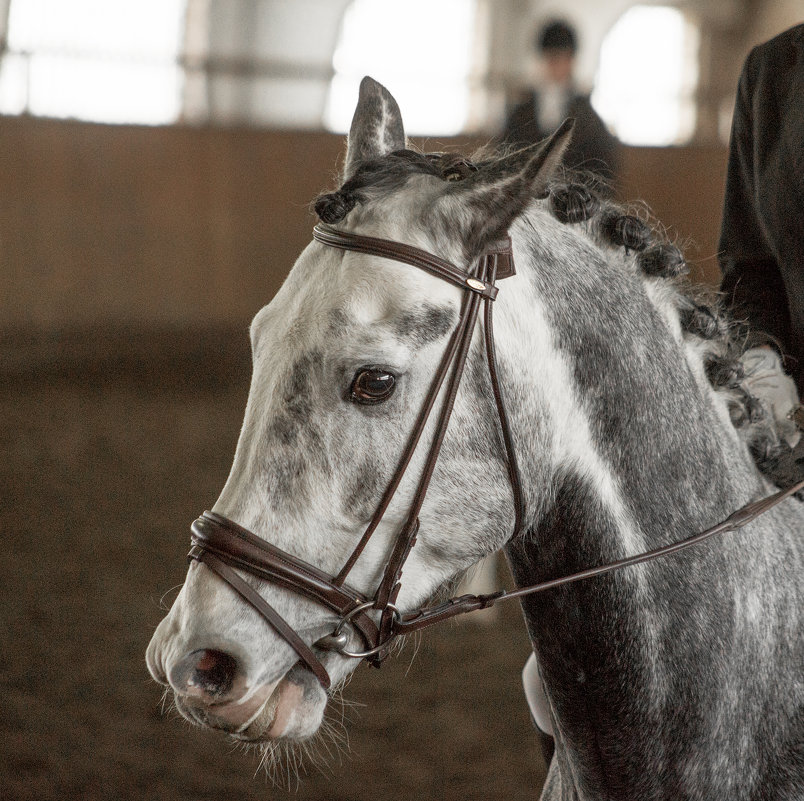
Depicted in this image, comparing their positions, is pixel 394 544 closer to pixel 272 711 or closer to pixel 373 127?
pixel 272 711

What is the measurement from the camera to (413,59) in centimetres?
1111

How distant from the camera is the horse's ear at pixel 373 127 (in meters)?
1.43

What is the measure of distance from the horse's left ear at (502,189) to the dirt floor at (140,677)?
45.3 inches

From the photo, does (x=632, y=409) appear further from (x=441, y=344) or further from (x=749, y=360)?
(x=749, y=360)

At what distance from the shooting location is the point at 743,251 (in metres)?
1.87

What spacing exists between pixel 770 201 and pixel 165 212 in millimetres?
7738

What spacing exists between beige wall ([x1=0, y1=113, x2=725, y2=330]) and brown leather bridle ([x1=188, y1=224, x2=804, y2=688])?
23.9 ft

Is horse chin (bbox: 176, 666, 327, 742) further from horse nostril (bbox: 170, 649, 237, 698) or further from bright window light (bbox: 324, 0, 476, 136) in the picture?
A: bright window light (bbox: 324, 0, 476, 136)

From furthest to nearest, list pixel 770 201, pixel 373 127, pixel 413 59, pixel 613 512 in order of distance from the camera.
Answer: pixel 413 59
pixel 770 201
pixel 373 127
pixel 613 512

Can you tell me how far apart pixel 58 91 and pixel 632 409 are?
10020 mm

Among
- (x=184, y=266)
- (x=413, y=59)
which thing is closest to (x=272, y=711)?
(x=184, y=266)

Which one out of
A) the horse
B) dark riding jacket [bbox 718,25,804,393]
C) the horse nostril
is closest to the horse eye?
the horse

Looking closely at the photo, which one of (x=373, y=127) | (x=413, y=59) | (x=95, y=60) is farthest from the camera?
(x=413, y=59)

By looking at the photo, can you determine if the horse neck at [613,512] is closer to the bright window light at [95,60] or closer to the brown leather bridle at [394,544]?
the brown leather bridle at [394,544]
